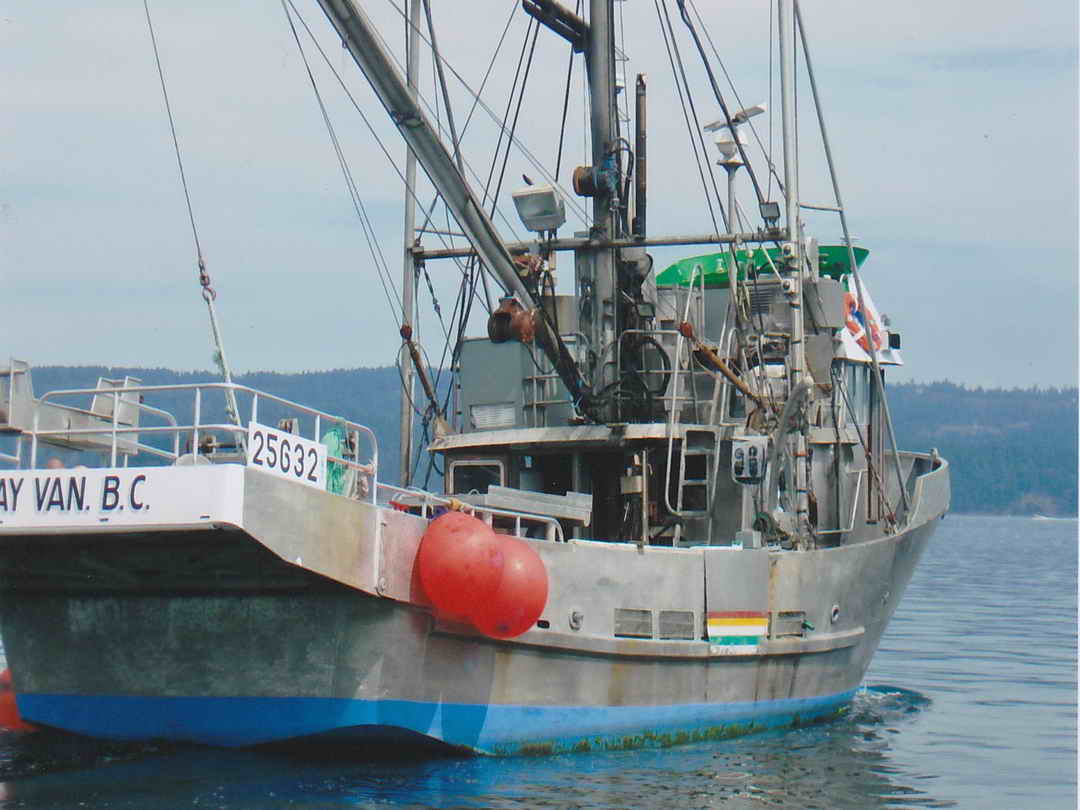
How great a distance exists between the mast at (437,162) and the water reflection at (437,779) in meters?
4.55

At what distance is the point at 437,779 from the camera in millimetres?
13562

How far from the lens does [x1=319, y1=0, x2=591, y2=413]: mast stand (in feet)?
51.0

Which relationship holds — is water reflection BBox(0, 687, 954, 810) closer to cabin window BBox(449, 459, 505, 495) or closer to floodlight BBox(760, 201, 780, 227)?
cabin window BBox(449, 459, 505, 495)

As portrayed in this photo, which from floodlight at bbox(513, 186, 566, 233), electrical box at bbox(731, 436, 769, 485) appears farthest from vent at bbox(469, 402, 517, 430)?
electrical box at bbox(731, 436, 769, 485)

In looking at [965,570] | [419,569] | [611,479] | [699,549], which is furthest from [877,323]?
[965,570]

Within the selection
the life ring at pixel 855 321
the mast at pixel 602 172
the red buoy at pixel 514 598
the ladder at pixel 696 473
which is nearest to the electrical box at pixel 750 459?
the ladder at pixel 696 473

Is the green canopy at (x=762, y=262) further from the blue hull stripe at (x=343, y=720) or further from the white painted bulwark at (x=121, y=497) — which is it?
the white painted bulwark at (x=121, y=497)

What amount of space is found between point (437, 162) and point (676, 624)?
5408 millimetres

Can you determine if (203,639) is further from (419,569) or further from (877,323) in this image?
(877,323)

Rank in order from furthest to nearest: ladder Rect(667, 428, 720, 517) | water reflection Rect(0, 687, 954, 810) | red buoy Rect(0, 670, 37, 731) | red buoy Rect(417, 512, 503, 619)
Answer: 1. ladder Rect(667, 428, 720, 517)
2. red buoy Rect(0, 670, 37, 731)
3. red buoy Rect(417, 512, 503, 619)
4. water reflection Rect(0, 687, 954, 810)

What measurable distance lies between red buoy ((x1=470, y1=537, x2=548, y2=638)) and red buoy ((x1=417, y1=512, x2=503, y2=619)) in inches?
3.2

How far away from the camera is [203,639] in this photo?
538 inches

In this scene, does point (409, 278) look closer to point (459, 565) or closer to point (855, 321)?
point (855, 321)

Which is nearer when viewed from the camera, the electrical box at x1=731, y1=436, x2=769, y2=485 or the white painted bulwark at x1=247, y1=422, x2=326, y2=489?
the white painted bulwark at x1=247, y1=422, x2=326, y2=489
